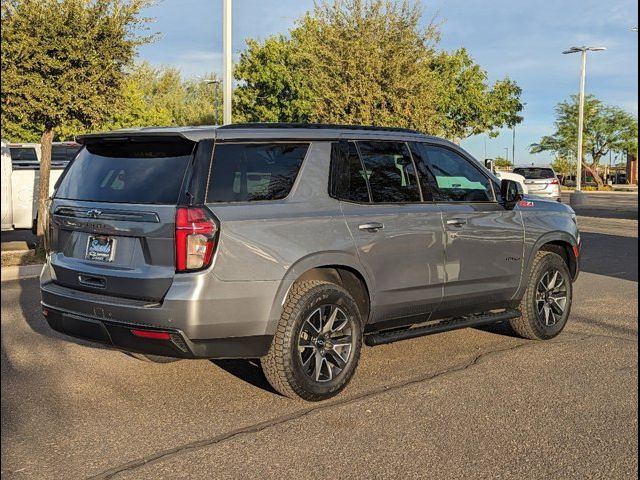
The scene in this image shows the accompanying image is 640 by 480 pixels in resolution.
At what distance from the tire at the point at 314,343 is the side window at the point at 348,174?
2.17ft

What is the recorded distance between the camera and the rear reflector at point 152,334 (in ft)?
13.3

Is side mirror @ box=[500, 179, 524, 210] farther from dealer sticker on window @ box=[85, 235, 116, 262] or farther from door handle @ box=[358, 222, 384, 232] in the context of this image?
dealer sticker on window @ box=[85, 235, 116, 262]

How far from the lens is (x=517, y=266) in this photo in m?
5.91

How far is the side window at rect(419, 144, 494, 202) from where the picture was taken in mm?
5586

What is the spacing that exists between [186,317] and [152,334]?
0.77 feet

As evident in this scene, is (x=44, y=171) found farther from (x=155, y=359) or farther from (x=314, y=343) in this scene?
(x=314, y=343)

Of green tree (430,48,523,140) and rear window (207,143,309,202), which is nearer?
rear window (207,143,309,202)

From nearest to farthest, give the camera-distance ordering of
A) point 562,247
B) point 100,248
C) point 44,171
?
point 100,248 < point 562,247 < point 44,171

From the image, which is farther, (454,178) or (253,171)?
(454,178)

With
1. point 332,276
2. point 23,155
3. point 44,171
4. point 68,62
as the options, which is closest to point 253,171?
point 332,276

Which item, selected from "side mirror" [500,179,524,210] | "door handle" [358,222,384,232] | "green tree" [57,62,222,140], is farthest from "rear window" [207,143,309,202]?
"green tree" [57,62,222,140]

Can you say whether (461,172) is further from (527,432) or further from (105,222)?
(105,222)

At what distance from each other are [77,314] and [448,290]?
2655 millimetres

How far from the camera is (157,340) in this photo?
4090 millimetres
